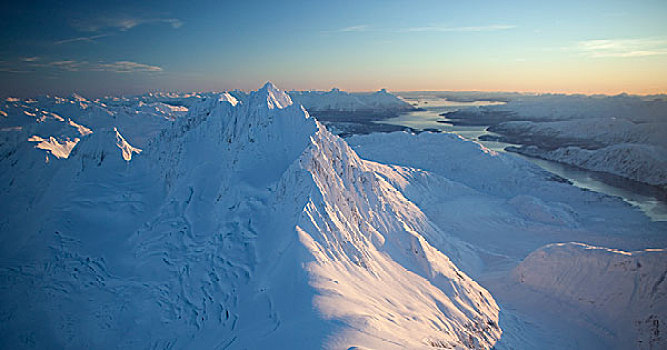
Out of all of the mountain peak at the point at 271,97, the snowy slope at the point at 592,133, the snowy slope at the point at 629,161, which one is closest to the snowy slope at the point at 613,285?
the mountain peak at the point at 271,97

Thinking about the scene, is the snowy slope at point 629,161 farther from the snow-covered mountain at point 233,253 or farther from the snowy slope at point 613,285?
the snow-covered mountain at point 233,253

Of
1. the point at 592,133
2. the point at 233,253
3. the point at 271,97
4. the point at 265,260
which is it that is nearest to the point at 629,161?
the point at 592,133

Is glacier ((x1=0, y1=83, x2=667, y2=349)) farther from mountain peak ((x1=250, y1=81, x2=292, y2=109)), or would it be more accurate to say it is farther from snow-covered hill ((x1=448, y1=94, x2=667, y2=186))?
snow-covered hill ((x1=448, y1=94, x2=667, y2=186))

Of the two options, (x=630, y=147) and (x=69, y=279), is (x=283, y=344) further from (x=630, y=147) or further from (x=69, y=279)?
(x=630, y=147)

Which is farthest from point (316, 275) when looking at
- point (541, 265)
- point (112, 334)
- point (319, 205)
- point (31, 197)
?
point (31, 197)

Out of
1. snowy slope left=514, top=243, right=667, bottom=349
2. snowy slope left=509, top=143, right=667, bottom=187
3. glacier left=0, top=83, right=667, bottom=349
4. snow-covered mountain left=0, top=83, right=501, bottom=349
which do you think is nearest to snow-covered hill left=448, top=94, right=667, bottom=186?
snowy slope left=509, top=143, right=667, bottom=187

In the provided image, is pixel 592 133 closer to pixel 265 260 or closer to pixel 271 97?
pixel 271 97
